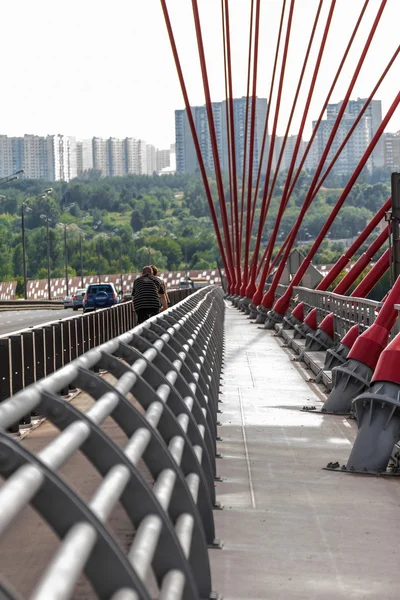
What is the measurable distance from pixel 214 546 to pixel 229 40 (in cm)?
3513

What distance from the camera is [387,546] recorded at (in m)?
7.05

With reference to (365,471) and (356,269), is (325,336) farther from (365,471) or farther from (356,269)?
(365,471)

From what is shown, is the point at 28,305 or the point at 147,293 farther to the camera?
the point at 28,305

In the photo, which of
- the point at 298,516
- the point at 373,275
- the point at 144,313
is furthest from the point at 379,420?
the point at 373,275

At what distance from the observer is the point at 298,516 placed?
7.97 meters

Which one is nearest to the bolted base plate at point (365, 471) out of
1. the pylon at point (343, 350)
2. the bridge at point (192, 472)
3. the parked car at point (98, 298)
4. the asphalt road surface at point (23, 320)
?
the bridge at point (192, 472)

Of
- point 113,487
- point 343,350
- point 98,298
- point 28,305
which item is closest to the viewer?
point 113,487

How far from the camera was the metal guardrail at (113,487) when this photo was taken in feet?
9.25

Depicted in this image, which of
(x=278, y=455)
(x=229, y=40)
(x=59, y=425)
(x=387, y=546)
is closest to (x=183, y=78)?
(x=229, y=40)

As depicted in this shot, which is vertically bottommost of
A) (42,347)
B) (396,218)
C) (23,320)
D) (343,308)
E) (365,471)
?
(23,320)

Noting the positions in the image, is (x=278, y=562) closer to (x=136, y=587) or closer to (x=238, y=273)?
(x=136, y=587)

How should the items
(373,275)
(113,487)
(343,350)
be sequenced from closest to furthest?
(113,487) → (343,350) → (373,275)

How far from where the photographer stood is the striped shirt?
2139 cm

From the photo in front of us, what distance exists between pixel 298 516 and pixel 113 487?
14.9ft
